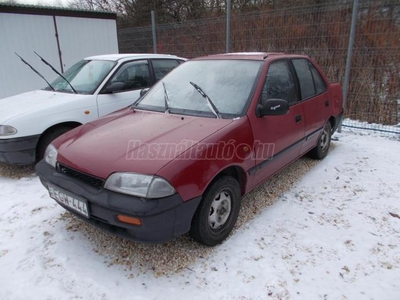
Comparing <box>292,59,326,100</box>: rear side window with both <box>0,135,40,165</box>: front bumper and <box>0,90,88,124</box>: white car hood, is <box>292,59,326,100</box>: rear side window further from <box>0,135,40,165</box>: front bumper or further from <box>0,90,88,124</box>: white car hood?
<box>0,135,40,165</box>: front bumper

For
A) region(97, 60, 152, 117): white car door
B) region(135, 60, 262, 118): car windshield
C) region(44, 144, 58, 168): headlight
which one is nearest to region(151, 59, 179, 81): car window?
region(97, 60, 152, 117): white car door

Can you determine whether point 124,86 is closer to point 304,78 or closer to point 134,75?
point 134,75

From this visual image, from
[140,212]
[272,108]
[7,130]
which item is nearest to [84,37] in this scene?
[7,130]

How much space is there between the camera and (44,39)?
8.93m

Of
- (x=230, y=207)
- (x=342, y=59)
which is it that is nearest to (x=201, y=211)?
(x=230, y=207)

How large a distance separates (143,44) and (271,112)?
777 centimetres

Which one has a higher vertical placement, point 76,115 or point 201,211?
point 76,115

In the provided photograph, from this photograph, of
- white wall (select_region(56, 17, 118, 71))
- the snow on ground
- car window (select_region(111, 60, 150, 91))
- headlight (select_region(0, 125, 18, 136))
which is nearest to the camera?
the snow on ground

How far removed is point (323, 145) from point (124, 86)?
324 centimetres

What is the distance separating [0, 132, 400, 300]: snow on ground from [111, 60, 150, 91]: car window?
7.33ft

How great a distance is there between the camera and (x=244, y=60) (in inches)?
130

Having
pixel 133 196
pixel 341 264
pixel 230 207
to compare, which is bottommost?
pixel 341 264

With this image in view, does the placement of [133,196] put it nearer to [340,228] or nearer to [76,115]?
[340,228]

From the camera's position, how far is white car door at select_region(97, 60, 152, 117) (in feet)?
15.1
